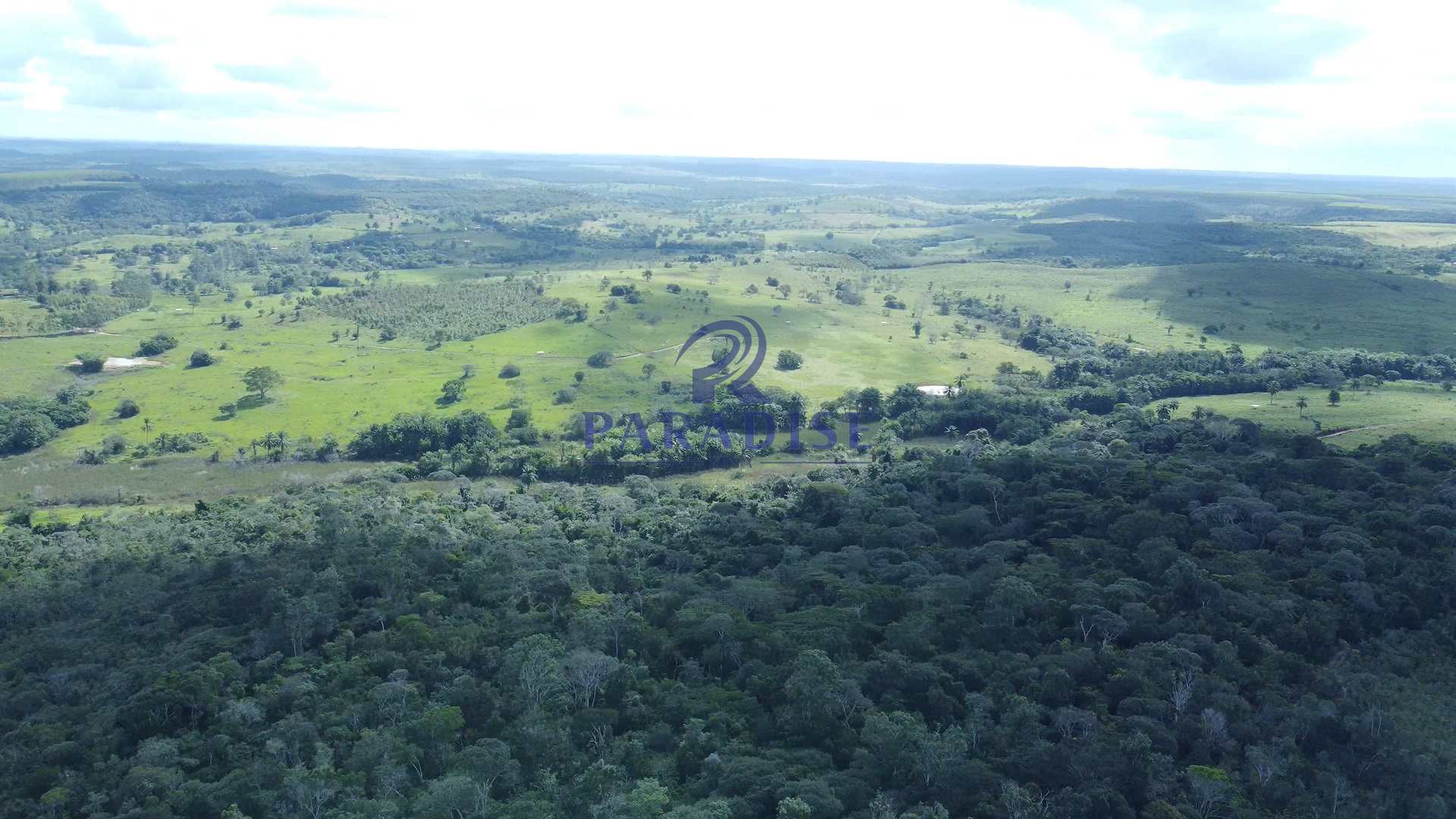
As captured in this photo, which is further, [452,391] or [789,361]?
[789,361]

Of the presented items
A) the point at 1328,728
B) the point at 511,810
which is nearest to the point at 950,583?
the point at 1328,728

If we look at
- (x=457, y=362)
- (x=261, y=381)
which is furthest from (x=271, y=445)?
(x=457, y=362)

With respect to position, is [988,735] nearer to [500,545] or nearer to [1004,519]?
[1004,519]

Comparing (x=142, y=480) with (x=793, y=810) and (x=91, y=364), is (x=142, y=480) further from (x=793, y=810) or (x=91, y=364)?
(x=793, y=810)

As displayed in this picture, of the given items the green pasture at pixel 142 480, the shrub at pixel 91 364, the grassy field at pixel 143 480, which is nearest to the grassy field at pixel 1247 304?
the grassy field at pixel 143 480

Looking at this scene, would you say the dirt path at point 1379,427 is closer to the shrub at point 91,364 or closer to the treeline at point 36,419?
the treeline at point 36,419

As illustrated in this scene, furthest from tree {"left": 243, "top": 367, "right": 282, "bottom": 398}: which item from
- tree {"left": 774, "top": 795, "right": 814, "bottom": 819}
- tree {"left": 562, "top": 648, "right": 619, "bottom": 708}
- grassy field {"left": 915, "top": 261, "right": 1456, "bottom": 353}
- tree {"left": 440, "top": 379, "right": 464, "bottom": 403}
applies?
grassy field {"left": 915, "top": 261, "right": 1456, "bottom": 353}
